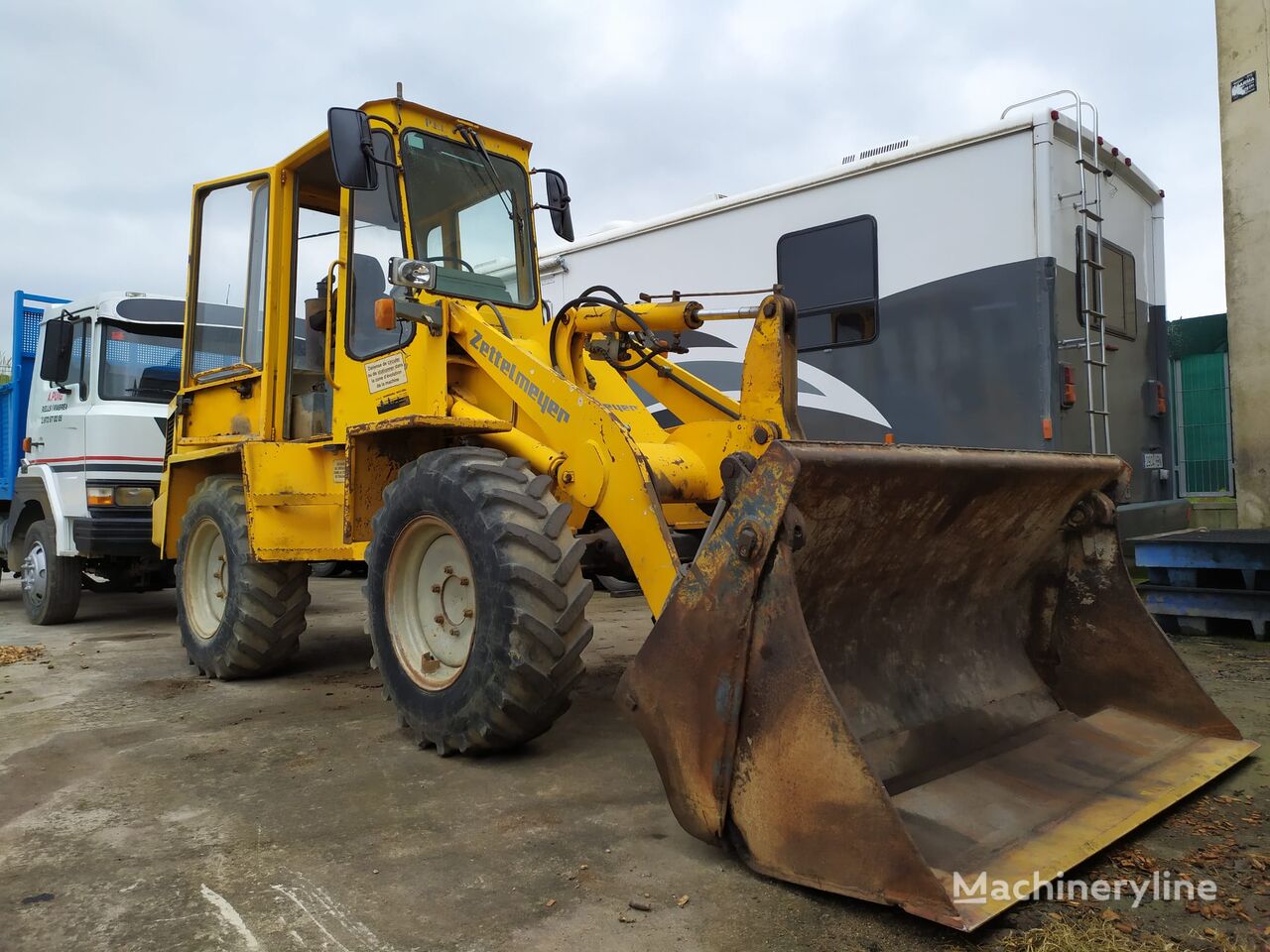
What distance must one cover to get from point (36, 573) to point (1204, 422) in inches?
477

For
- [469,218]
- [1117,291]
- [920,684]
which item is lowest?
[920,684]

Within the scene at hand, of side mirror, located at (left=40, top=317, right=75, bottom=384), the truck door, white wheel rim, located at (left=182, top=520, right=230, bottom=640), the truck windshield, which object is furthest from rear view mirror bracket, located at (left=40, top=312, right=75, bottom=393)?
white wheel rim, located at (left=182, top=520, right=230, bottom=640)

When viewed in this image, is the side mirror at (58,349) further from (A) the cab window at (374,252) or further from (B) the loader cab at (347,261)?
(A) the cab window at (374,252)

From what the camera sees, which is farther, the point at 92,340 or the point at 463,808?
the point at 92,340

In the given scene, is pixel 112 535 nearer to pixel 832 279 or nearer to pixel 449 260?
pixel 449 260

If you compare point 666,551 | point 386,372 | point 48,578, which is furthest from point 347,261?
point 48,578

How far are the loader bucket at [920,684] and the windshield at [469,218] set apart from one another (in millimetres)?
2464

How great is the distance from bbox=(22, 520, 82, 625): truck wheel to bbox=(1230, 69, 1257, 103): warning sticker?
1018cm

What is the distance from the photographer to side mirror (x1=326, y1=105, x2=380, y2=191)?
3898mm

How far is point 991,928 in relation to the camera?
83.4 inches

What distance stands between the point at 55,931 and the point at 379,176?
3374 millimetres

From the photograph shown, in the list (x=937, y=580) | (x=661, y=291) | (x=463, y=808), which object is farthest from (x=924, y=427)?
(x=463, y=808)

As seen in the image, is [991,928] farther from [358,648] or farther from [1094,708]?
[358,648]

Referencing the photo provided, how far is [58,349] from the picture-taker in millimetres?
7078
